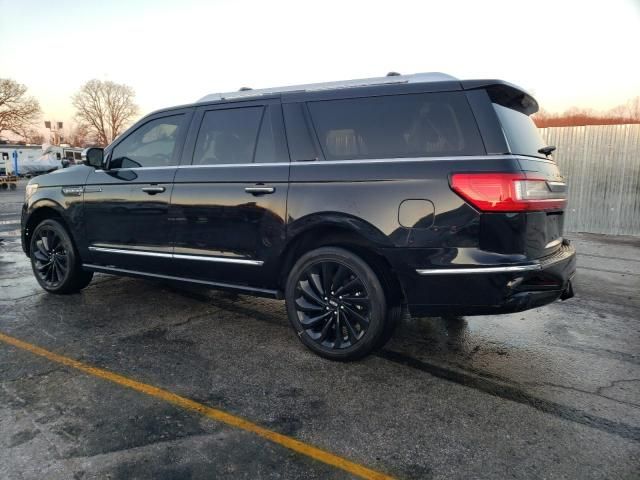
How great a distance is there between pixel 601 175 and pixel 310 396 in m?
10.9

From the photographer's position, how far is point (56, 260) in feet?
16.1

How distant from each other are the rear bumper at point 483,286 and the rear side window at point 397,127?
73 centimetres

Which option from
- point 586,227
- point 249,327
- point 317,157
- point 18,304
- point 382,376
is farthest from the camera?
point 586,227

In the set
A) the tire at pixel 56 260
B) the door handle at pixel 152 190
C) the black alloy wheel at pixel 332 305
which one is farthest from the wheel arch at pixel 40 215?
the black alloy wheel at pixel 332 305

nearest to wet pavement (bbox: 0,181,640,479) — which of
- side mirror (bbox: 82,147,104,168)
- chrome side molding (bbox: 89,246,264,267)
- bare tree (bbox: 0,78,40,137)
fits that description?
chrome side molding (bbox: 89,246,264,267)

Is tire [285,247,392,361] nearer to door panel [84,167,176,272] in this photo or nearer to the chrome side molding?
the chrome side molding

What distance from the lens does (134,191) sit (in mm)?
4203

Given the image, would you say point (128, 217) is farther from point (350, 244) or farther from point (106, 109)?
point (106, 109)

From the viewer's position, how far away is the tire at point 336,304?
3.15m

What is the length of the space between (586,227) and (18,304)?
11.6 metres

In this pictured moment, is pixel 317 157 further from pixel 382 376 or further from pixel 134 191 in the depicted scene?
pixel 134 191

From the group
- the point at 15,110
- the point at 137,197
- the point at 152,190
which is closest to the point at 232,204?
the point at 152,190

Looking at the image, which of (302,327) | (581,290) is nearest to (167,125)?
(302,327)

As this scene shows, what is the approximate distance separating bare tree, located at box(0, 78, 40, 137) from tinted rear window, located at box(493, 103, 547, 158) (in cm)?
7152
